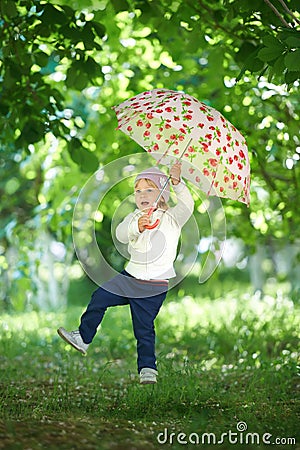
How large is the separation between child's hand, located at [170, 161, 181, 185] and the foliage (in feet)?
1.83

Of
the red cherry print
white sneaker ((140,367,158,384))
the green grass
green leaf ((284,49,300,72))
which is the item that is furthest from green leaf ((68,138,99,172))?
green leaf ((284,49,300,72))

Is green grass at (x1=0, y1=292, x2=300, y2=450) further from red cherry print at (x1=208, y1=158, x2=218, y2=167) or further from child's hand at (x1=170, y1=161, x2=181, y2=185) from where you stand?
red cherry print at (x1=208, y1=158, x2=218, y2=167)

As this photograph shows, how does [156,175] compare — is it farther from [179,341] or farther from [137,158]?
[179,341]

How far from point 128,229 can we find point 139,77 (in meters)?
3.53

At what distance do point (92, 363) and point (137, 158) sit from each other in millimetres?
2380

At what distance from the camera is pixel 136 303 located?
3.93 m

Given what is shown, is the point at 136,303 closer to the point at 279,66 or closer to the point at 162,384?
the point at 162,384

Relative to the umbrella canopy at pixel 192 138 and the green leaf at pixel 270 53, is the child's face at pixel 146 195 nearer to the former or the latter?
the umbrella canopy at pixel 192 138

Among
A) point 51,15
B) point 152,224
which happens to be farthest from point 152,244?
point 51,15

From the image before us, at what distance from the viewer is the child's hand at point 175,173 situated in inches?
154

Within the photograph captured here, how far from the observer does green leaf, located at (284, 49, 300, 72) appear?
3.46 m

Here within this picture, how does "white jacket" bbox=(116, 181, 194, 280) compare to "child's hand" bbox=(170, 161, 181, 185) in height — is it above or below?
below

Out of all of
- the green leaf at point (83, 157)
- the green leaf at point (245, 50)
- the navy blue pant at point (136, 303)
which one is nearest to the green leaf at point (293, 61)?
the navy blue pant at point (136, 303)

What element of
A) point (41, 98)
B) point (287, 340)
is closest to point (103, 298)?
point (41, 98)
